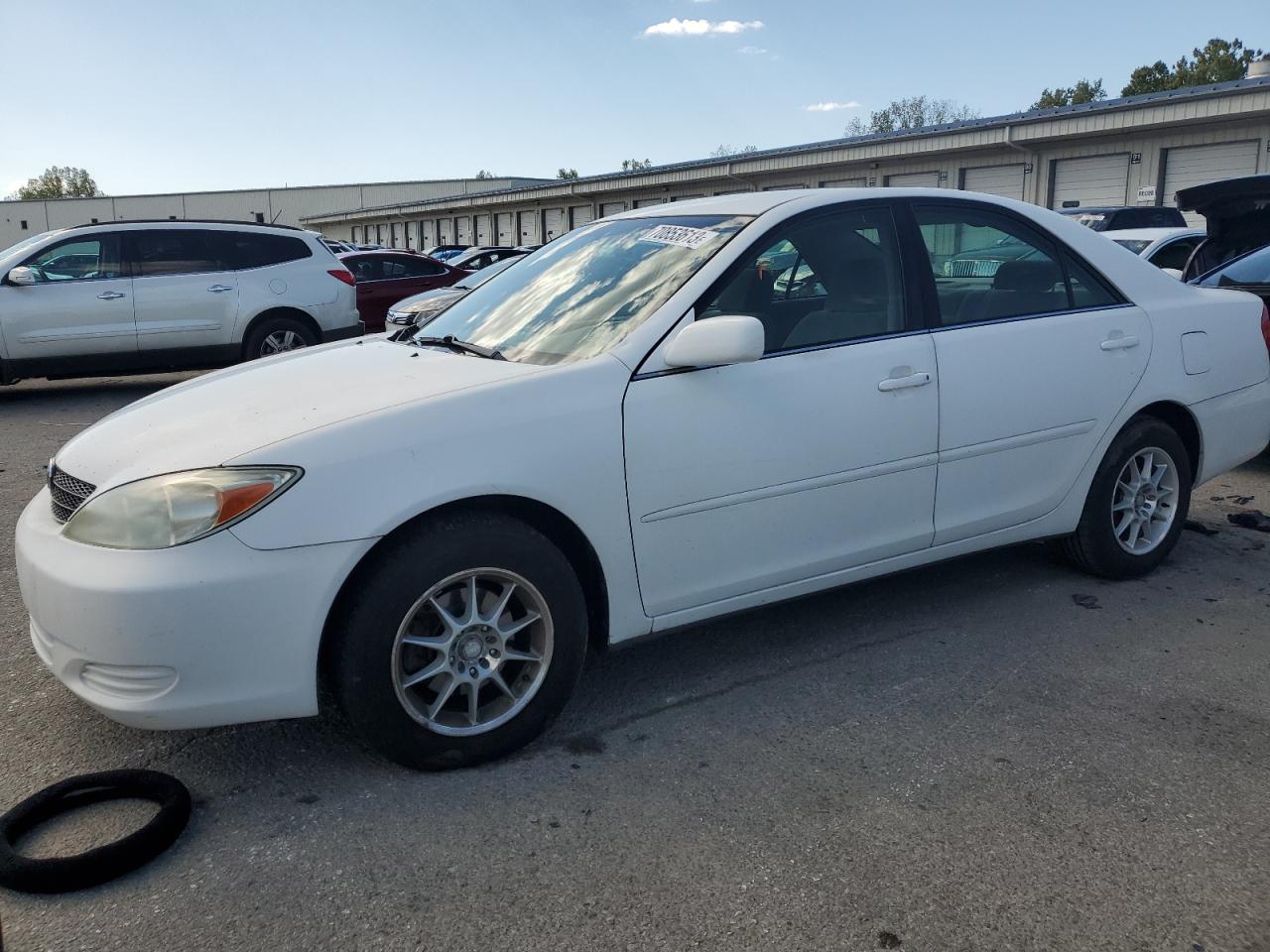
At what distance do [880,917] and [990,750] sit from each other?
920 mm

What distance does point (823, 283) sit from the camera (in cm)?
379

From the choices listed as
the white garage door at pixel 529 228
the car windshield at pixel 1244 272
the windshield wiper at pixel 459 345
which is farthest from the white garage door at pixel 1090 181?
the white garage door at pixel 529 228

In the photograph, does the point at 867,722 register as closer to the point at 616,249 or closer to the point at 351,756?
the point at 351,756

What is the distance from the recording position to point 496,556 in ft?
9.68

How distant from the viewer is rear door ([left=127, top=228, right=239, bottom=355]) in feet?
35.0

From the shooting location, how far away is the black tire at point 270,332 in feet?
36.5

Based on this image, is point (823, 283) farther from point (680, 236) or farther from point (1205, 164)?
point (1205, 164)

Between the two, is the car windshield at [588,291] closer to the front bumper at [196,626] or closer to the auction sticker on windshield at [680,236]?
the auction sticker on windshield at [680,236]

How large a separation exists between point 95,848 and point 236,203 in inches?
3557

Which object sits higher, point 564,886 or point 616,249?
point 616,249

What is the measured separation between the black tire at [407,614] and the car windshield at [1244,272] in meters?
5.43

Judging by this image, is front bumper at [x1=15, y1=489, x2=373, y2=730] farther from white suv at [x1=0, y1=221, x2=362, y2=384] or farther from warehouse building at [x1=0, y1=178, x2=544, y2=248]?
warehouse building at [x1=0, y1=178, x2=544, y2=248]

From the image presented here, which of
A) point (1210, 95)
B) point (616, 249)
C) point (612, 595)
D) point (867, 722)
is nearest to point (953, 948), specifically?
point (867, 722)

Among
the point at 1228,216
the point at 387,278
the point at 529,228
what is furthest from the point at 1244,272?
the point at 529,228
